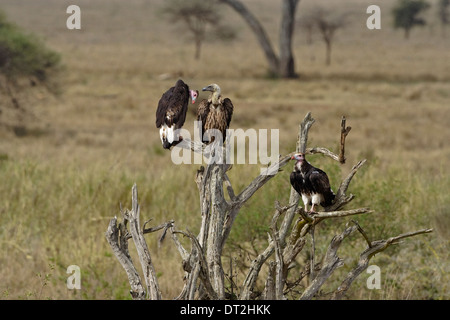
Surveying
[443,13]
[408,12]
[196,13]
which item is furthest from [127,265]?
[443,13]

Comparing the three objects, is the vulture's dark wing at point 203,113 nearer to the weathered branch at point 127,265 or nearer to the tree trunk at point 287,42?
the weathered branch at point 127,265

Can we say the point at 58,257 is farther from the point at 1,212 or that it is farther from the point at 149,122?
the point at 149,122

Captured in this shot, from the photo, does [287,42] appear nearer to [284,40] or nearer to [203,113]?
[284,40]

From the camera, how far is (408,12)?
60312 millimetres

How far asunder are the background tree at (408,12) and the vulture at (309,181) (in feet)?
→ 196

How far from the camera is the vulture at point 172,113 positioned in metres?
2.97

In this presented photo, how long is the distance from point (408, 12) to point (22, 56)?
49.2 m

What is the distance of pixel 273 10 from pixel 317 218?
88511 mm

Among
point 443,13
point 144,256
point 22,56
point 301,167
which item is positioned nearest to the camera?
point 301,167

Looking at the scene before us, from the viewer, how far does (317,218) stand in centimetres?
280

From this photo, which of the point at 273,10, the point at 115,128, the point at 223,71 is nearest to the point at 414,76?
the point at 223,71

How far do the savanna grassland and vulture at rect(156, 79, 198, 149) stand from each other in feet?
3.95

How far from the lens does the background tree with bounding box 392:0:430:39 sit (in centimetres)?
5942

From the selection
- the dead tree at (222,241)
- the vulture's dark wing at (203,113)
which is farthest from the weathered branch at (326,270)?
the vulture's dark wing at (203,113)
